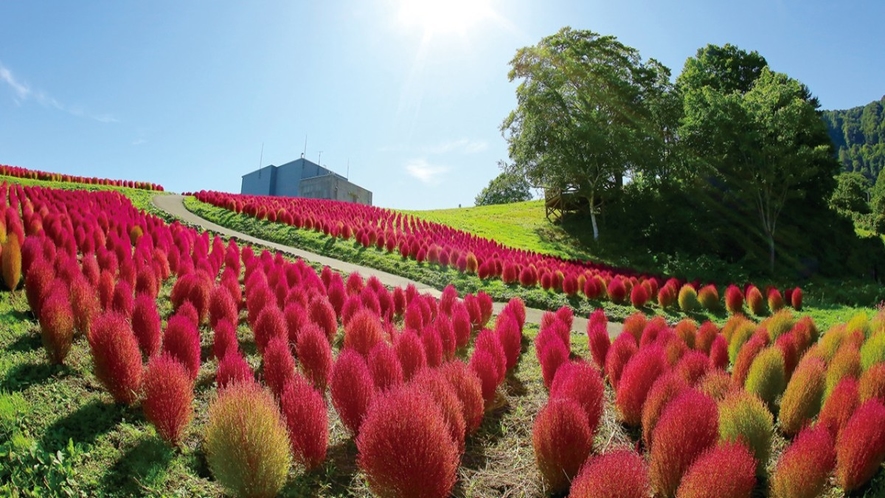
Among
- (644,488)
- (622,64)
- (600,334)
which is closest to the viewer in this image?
(644,488)

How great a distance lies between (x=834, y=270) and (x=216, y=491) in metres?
26.4

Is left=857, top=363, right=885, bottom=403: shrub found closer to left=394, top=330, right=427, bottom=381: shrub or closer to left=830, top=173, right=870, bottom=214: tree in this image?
left=394, top=330, right=427, bottom=381: shrub

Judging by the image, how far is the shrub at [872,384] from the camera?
13.5ft

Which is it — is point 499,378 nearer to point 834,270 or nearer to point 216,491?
point 216,491

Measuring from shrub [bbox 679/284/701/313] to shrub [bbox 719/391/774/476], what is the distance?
9850 mm

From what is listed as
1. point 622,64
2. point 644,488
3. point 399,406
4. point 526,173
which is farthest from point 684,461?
point 622,64

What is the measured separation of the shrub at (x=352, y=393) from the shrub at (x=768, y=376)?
3.71 m

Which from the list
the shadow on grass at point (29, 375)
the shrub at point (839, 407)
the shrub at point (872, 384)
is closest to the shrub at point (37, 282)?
the shadow on grass at point (29, 375)

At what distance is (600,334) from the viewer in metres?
6.04

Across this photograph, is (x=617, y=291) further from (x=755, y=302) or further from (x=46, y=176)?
(x=46, y=176)

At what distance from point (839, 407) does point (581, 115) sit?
77.2 feet

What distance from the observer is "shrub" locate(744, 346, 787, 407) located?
473 cm

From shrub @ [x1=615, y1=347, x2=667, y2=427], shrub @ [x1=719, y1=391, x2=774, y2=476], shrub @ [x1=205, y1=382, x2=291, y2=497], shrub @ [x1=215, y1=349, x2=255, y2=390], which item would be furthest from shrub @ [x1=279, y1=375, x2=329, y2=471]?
shrub @ [x1=719, y1=391, x2=774, y2=476]

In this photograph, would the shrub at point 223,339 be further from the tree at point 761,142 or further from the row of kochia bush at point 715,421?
the tree at point 761,142
